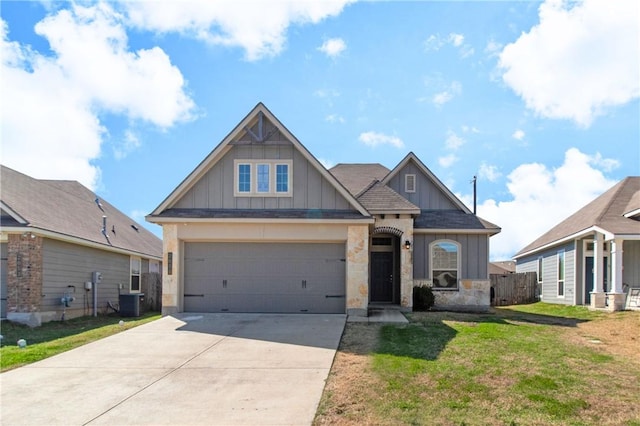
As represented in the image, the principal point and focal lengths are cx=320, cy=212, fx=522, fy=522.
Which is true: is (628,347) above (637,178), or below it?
below

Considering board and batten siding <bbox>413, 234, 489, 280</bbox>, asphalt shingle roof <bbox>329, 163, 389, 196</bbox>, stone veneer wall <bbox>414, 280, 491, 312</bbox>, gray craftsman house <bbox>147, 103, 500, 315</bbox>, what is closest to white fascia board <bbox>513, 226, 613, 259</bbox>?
board and batten siding <bbox>413, 234, 489, 280</bbox>

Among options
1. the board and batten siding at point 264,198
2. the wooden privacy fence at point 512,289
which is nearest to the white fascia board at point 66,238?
the board and batten siding at point 264,198

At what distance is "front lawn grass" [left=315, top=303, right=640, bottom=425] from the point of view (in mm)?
6367

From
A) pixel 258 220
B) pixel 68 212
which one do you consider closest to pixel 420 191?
pixel 258 220

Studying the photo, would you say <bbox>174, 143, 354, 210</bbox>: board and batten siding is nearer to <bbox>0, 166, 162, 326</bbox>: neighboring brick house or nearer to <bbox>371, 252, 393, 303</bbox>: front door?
<bbox>0, 166, 162, 326</bbox>: neighboring brick house

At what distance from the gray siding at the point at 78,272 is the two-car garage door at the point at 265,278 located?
15.1 ft

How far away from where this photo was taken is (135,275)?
76.5 feet

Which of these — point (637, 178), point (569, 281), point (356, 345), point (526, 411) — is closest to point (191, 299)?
point (356, 345)

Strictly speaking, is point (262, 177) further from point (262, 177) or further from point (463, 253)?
point (463, 253)

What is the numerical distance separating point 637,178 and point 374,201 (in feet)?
42.0

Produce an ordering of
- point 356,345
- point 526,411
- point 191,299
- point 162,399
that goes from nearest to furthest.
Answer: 1. point 526,411
2. point 162,399
3. point 356,345
4. point 191,299

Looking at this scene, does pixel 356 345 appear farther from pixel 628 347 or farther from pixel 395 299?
pixel 395 299

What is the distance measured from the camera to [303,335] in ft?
37.8

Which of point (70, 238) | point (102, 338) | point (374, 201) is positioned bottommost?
point (102, 338)
